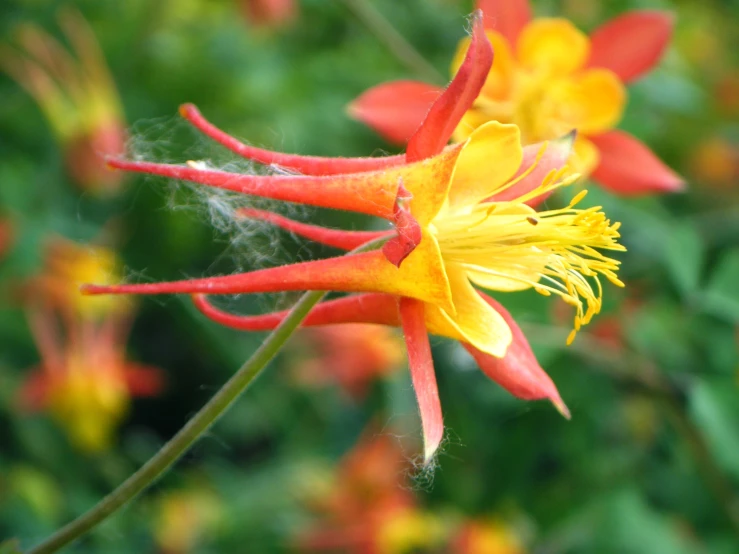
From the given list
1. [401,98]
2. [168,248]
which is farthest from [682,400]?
[168,248]

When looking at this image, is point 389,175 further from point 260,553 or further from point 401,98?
point 260,553

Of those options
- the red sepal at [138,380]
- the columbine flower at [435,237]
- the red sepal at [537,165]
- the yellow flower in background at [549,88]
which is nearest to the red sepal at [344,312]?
the columbine flower at [435,237]

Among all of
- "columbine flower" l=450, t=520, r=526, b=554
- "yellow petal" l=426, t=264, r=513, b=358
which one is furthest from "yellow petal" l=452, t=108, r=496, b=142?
"columbine flower" l=450, t=520, r=526, b=554

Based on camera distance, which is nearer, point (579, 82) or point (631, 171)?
point (631, 171)

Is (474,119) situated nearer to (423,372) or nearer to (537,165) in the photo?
(537,165)

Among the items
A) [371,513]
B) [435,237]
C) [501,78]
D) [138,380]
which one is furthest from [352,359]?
[435,237]

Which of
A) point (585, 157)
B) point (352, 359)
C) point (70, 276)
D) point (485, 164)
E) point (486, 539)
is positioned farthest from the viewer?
point (352, 359)
